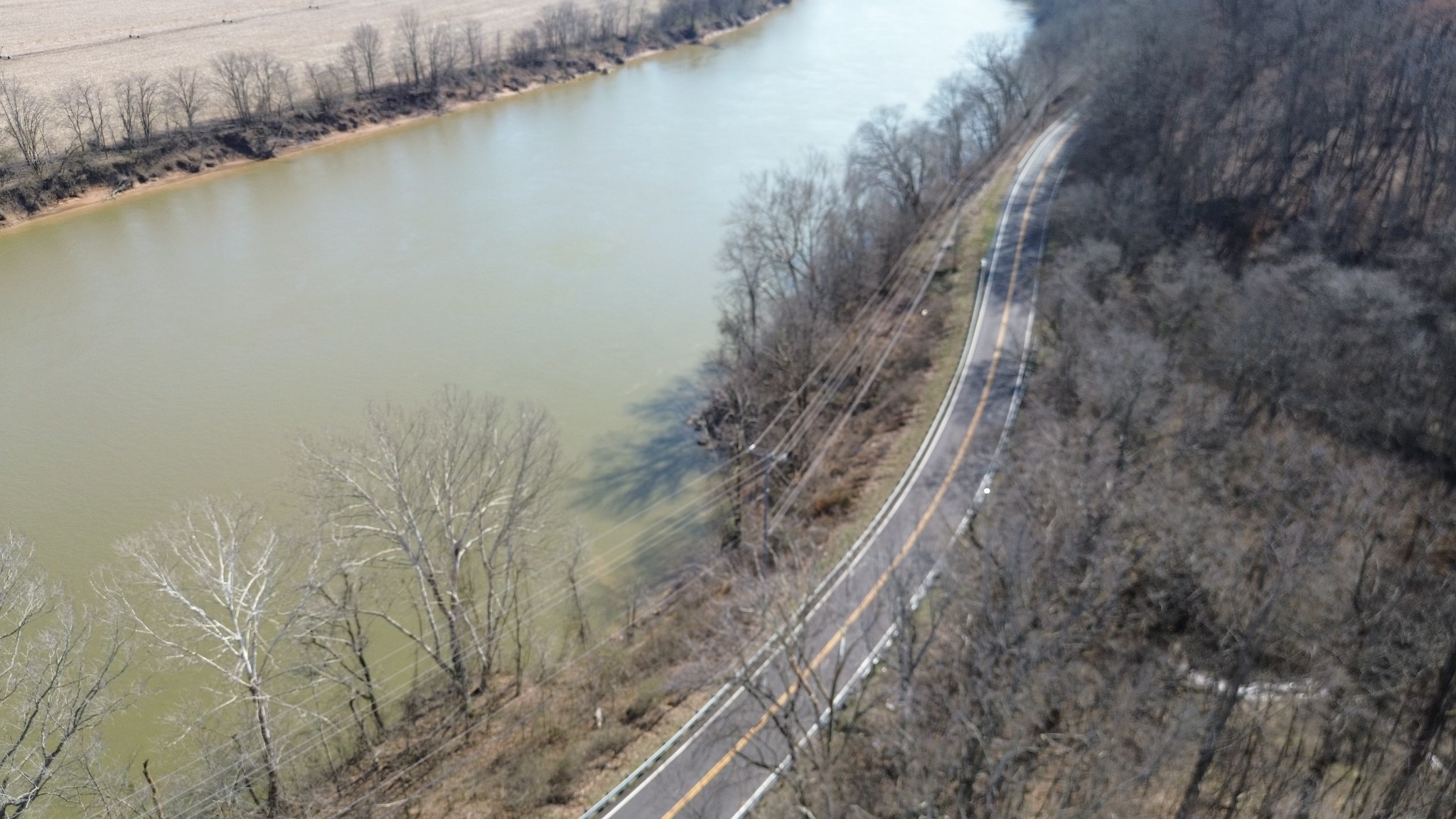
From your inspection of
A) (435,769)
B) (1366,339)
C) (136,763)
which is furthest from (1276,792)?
(136,763)

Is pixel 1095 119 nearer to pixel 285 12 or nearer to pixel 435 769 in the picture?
pixel 435 769

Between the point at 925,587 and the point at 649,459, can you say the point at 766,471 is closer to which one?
the point at 925,587

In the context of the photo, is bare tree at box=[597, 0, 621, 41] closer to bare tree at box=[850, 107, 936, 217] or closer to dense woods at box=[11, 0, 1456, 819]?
bare tree at box=[850, 107, 936, 217]

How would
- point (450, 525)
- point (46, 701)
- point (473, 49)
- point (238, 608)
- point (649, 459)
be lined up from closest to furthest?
point (46, 701) < point (238, 608) < point (450, 525) < point (649, 459) < point (473, 49)

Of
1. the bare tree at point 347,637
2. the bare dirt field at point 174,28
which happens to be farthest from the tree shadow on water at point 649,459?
the bare dirt field at point 174,28

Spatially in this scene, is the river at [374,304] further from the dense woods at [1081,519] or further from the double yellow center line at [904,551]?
the double yellow center line at [904,551]

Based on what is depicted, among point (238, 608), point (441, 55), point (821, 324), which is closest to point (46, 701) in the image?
point (238, 608)
